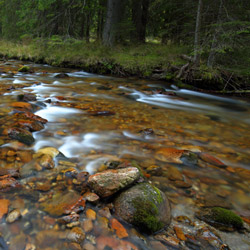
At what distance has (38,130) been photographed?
3.43 meters

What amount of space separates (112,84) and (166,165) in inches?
233

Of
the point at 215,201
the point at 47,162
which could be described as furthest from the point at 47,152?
the point at 215,201

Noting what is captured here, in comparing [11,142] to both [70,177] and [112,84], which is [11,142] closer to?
[70,177]

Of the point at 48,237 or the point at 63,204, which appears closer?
the point at 48,237

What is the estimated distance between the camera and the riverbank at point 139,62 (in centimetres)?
719

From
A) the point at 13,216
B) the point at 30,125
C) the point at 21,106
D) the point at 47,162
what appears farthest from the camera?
the point at 21,106

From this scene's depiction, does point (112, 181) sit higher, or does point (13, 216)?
point (112, 181)

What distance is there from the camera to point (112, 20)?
11703 millimetres

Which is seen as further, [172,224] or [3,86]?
[3,86]

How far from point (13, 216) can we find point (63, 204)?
413mm

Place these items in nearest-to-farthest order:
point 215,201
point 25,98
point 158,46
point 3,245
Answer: point 3,245
point 215,201
point 25,98
point 158,46

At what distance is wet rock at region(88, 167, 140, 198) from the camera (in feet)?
6.40

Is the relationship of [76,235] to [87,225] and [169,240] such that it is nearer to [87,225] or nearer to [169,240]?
[87,225]

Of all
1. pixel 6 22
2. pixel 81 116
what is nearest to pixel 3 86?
pixel 81 116
